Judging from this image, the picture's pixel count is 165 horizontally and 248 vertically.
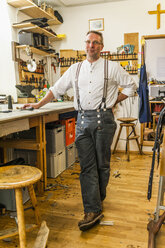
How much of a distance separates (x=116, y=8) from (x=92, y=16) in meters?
0.45

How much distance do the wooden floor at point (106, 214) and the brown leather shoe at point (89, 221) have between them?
0.04m

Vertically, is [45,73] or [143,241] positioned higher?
[45,73]

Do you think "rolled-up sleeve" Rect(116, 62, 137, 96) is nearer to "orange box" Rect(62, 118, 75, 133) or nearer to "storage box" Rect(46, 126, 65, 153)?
"storage box" Rect(46, 126, 65, 153)

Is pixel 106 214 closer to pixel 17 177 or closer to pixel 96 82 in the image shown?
pixel 17 177

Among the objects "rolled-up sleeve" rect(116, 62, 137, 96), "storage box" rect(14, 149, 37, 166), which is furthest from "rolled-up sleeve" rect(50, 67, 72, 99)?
"storage box" rect(14, 149, 37, 166)

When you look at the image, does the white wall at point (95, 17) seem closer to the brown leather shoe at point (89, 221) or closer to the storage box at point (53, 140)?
the storage box at point (53, 140)

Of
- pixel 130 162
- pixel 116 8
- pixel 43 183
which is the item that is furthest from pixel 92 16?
pixel 43 183

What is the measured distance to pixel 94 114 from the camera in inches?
72.7

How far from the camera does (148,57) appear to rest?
7.34 meters

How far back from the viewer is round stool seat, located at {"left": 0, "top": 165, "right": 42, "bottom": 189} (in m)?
1.27

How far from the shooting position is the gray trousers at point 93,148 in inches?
72.7

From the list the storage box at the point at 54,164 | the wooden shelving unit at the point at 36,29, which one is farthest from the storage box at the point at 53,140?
the wooden shelving unit at the point at 36,29

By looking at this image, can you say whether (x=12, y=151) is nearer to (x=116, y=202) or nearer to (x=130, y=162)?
(x=116, y=202)

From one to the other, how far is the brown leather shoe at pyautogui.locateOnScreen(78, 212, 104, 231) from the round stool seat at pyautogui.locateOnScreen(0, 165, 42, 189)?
2.17 feet
